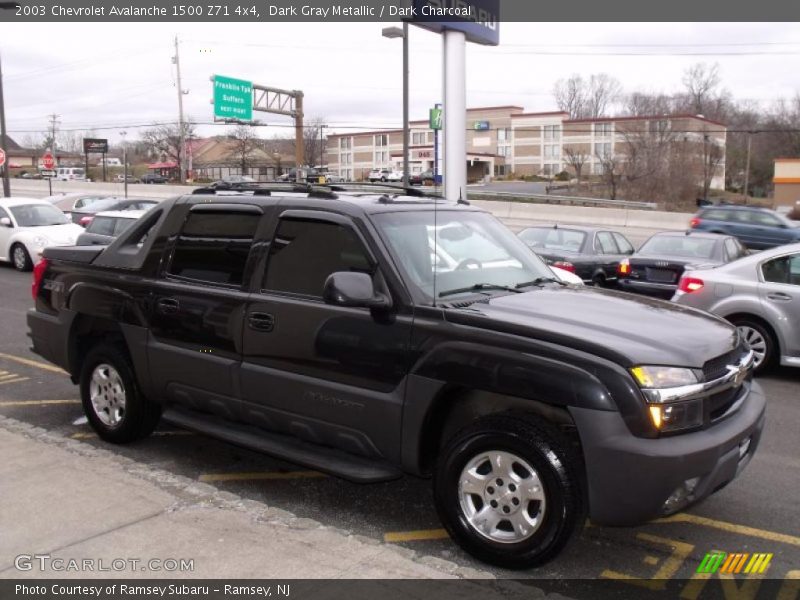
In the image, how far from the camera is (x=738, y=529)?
4371 millimetres

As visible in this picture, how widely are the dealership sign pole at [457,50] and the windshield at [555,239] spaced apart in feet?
17.4

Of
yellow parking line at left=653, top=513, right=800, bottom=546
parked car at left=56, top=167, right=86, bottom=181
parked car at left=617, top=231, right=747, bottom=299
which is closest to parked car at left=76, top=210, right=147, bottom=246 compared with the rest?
parked car at left=617, top=231, right=747, bottom=299

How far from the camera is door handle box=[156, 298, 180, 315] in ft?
16.8

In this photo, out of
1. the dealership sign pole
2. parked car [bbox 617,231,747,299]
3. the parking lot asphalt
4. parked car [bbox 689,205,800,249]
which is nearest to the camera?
the parking lot asphalt

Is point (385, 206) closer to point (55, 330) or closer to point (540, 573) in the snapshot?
point (540, 573)

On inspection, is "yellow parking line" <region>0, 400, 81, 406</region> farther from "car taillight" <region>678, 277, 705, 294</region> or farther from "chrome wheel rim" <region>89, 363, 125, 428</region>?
"car taillight" <region>678, 277, 705, 294</region>

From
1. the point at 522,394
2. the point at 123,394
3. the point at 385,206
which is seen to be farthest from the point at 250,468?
the point at 522,394

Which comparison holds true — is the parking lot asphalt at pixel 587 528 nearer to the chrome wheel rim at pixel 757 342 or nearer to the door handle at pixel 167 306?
the door handle at pixel 167 306

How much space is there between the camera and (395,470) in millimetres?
4145

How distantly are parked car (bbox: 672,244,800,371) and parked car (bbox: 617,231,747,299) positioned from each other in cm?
200

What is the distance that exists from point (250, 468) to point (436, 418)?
1930 mm

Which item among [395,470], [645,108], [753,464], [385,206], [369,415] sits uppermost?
[645,108]

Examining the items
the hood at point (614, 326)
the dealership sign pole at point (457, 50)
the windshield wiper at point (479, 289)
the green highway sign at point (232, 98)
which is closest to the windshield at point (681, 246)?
the dealership sign pole at point (457, 50)

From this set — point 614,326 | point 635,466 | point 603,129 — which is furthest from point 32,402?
point 603,129
